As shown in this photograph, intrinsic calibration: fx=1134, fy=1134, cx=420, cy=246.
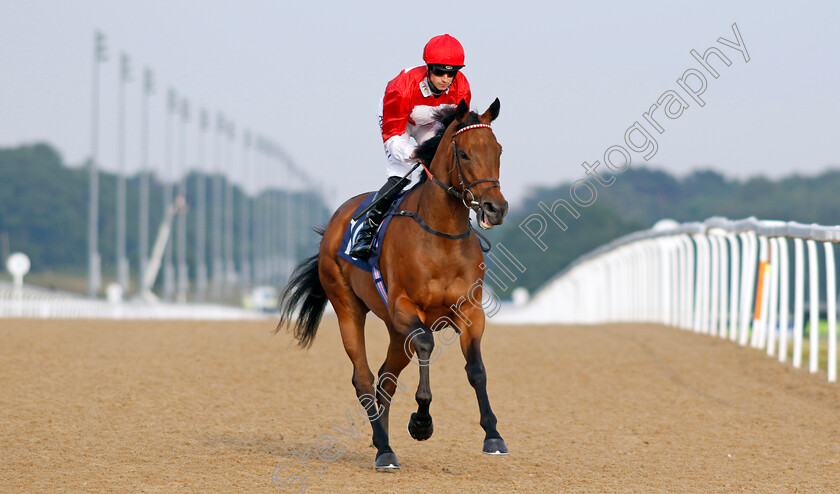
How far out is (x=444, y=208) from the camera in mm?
6191

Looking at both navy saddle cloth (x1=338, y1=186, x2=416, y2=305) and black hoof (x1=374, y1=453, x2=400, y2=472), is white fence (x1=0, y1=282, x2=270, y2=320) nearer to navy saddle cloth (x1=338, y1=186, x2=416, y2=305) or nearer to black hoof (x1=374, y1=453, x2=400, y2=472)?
navy saddle cloth (x1=338, y1=186, x2=416, y2=305)

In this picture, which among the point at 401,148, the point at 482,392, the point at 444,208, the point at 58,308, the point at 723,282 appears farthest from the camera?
the point at 58,308

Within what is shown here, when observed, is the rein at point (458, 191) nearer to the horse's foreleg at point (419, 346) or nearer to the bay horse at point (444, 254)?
the bay horse at point (444, 254)

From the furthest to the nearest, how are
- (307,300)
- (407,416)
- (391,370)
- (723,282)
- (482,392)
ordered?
(723,282) < (407,416) < (307,300) < (391,370) < (482,392)

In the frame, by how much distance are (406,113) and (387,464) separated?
6.94 ft

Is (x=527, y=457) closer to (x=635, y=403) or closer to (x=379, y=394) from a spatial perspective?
(x=379, y=394)

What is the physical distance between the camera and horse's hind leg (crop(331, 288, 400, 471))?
6.24m

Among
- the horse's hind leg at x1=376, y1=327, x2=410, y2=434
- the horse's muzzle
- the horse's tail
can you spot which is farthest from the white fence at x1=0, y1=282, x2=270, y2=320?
the horse's muzzle

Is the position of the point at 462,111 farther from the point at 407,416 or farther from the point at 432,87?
the point at 407,416

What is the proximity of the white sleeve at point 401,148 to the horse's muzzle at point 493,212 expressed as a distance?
1089 millimetres

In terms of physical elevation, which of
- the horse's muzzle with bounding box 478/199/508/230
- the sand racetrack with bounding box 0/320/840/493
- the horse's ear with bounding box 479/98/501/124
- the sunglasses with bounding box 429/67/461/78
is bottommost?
the sand racetrack with bounding box 0/320/840/493

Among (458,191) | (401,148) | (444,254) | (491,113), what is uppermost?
(491,113)

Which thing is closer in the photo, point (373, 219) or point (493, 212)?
point (493, 212)

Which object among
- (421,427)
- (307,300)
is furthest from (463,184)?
(307,300)
